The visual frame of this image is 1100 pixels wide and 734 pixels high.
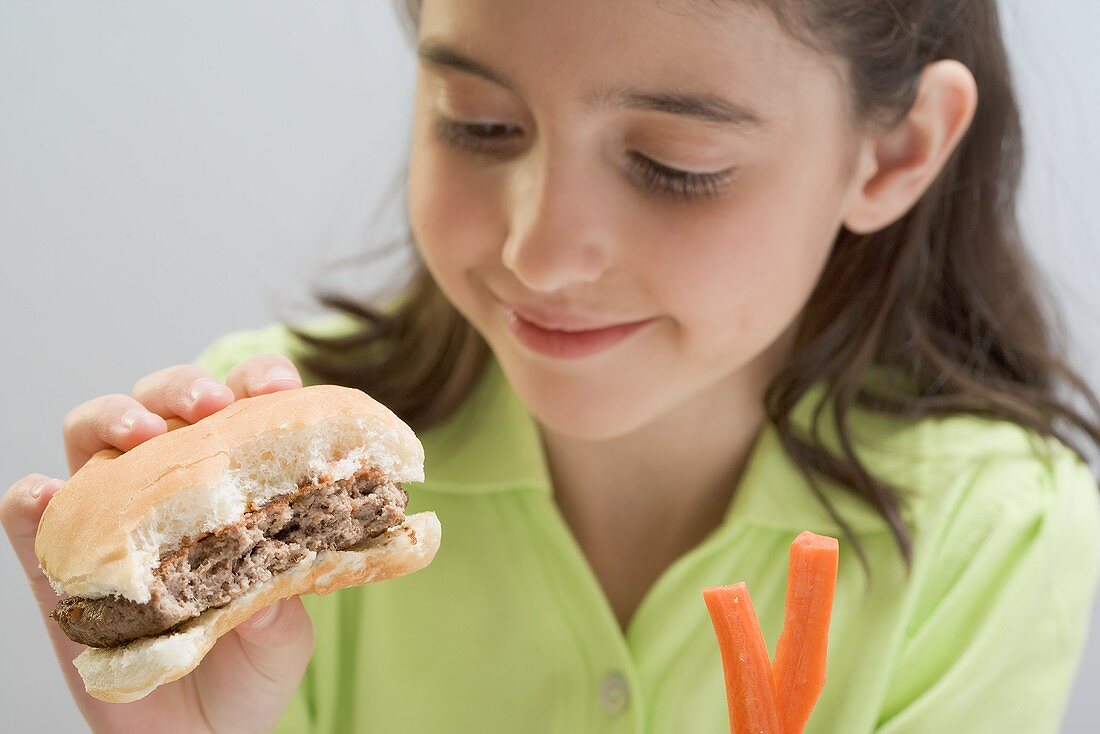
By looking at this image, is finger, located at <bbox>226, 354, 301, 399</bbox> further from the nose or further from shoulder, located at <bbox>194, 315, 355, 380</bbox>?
shoulder, located at <bbox>194, 315, 355, 380</bbox>

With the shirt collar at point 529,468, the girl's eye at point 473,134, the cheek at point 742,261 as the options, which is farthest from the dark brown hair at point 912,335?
the girl's eye at point 473,134

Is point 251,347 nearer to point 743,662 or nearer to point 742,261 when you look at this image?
point 742,261

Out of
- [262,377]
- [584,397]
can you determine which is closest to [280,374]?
[262,377]

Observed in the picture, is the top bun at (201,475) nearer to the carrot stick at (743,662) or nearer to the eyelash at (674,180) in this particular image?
the carrot stick at (743,662)

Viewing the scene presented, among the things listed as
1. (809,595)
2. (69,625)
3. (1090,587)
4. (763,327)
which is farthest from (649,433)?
(69,625)

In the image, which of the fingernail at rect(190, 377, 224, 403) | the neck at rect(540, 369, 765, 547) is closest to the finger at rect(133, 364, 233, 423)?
the fingernail at rect(190, 377, 224, 403)

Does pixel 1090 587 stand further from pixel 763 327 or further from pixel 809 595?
pixel 809 595
